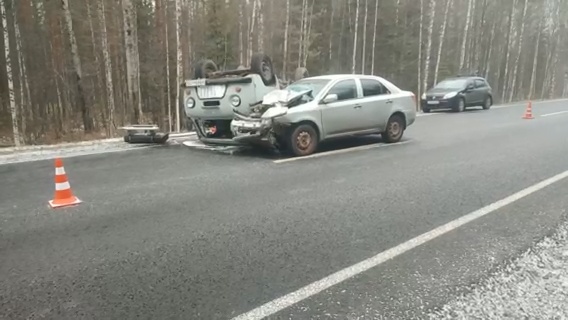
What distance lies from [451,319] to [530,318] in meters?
0.52

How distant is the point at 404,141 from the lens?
1017 cm

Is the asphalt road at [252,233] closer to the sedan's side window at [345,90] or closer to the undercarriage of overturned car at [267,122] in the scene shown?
the undercarriage of overturned car at [267,122]

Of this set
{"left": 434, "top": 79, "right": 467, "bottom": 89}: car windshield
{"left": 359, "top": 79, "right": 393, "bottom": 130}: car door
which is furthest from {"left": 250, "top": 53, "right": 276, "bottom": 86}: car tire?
{"left": 434, "top": 79, "right": 467, "bottom": 89}: car windshield

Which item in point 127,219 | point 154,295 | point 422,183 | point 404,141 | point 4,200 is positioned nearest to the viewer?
point 154,295

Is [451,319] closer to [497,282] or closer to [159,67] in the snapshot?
[497,282]

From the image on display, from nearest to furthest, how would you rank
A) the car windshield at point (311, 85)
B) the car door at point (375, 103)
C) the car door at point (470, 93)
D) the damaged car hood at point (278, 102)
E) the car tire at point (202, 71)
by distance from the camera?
the damaged car hood at point (278, 102)
the car windshield at point (311, 85)
the car door at point (375, 103)
the car tire at point (202, 71)
the car door at point (470, 93)

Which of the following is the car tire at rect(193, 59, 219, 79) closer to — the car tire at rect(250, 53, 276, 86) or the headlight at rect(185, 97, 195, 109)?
the headlight at rect(185, 97, 195, 109)

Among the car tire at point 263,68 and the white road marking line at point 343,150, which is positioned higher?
the car tire at point 263,68

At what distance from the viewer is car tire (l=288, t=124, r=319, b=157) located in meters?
8.05

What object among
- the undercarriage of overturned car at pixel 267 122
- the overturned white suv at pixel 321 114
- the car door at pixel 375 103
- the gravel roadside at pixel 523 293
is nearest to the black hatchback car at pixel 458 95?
the overturned white suv at pixel 321 114

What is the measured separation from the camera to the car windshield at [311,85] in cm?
866

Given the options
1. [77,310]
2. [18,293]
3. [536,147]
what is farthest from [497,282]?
[536,147]

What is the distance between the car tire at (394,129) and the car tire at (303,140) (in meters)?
2.25

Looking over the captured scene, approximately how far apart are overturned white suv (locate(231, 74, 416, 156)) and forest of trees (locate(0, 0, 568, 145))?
782 cm
